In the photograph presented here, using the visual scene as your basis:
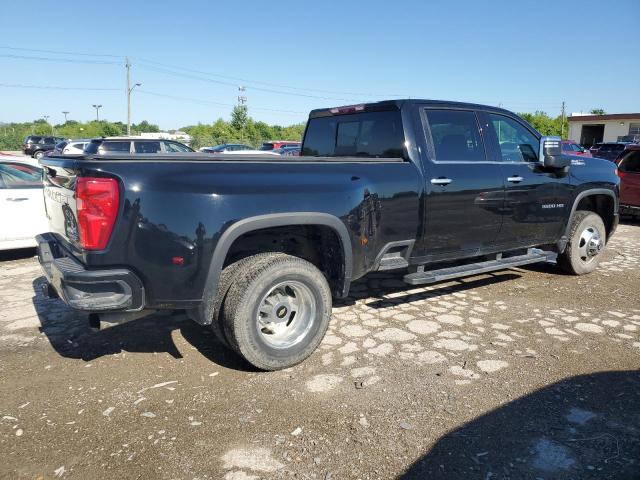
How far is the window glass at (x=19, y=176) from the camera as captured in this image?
6.89 metres

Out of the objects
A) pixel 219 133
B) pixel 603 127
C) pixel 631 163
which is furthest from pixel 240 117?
pixel 631 163

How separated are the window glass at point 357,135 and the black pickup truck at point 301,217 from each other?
0.6 inches

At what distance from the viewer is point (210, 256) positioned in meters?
3.09

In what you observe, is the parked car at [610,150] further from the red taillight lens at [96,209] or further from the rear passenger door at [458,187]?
the red taillight lens at [96,209]

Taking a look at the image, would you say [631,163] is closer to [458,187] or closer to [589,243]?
[589,243]

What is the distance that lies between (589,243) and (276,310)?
4.43m

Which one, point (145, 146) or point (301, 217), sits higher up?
point (145, 146)

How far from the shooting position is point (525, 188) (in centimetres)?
503

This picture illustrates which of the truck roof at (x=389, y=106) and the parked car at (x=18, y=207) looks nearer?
the truck roof at (x=389, y=106)

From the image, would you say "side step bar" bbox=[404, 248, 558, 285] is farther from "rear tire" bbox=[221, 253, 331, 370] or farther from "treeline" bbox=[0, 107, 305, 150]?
"treeline" bbox=[0, 107, 305, 150]

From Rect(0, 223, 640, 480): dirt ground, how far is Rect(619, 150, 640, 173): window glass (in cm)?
681

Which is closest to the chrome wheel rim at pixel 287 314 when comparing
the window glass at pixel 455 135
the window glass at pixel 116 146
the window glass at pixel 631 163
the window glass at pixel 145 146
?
the window glass at pixel 455 135

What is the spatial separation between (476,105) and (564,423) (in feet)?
10.3

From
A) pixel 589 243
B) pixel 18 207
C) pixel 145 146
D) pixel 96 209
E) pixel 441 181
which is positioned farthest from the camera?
pixel 145 146
